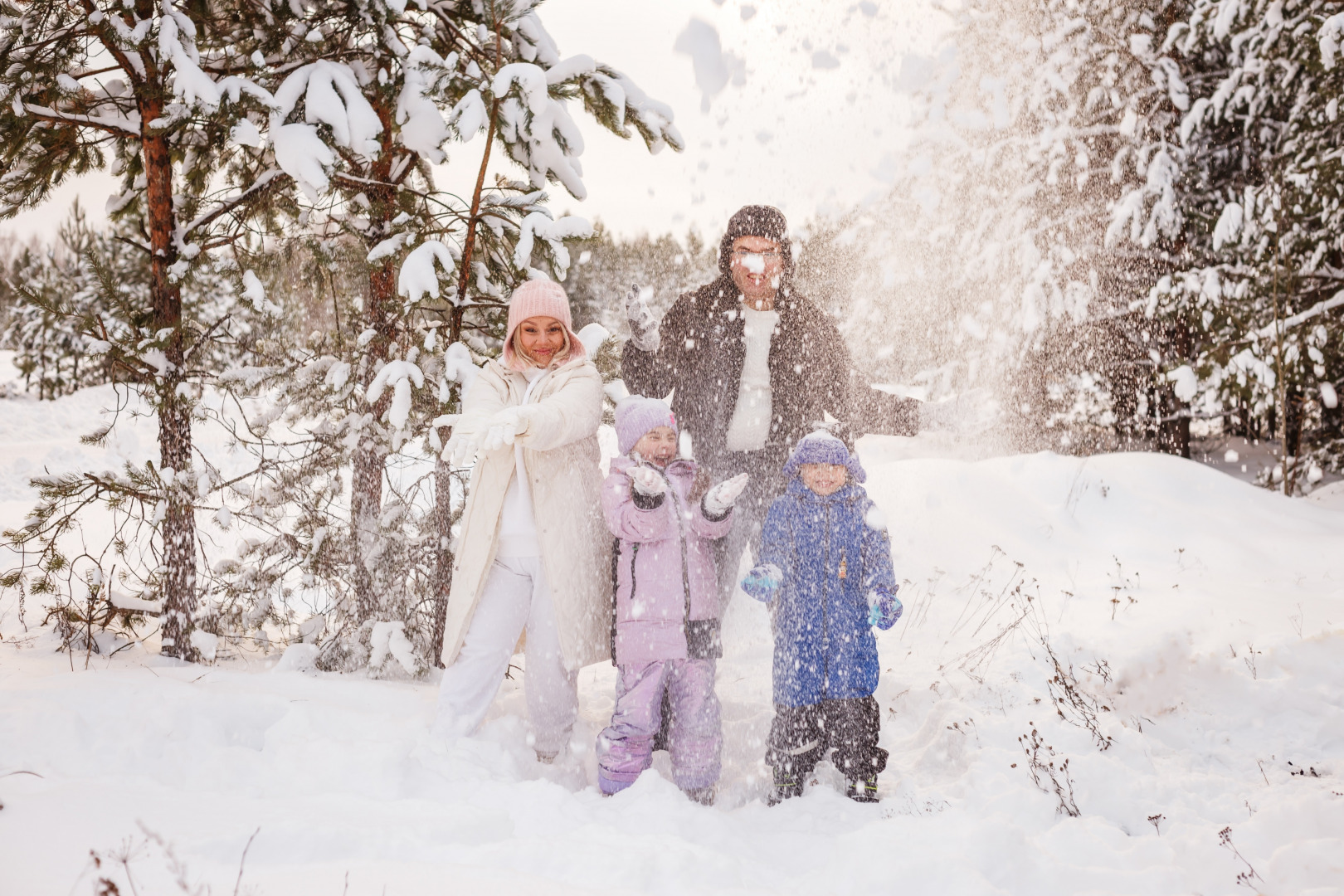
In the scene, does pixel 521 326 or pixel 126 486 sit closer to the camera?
pixel 521 326

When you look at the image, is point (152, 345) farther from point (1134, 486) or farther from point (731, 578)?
point (1134, 486)

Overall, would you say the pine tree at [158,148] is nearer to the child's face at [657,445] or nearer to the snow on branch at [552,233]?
the snow on branch at [552,233]

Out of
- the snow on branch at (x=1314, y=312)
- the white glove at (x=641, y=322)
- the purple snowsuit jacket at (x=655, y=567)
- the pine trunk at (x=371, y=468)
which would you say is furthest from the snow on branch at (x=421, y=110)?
the snow on branch at (x=1314, y=312)

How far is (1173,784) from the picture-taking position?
3266mm

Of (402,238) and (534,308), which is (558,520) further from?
(402,238)

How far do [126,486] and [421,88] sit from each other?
286 cm

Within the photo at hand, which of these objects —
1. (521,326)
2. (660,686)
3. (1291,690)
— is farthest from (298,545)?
(1291,690)

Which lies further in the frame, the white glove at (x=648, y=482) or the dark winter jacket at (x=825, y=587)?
the dark winter jacket at (x=825, y=587)

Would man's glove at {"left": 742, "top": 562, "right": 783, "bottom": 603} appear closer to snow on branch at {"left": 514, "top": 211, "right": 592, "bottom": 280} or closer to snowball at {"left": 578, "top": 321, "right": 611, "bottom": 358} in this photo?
snowball at {"left": 578, "top": 321, "right": 611, "bottom": 358}

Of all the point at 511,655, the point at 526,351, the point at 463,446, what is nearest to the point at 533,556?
the point at 511,655

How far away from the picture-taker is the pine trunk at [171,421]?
4359 millimetres

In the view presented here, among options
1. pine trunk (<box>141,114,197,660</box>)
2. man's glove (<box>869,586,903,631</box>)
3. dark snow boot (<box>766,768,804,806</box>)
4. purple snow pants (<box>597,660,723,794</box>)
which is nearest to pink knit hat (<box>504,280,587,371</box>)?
purple snow pants (<box>597,660,723,794</box>)

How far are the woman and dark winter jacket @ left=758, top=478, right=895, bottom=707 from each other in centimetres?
88

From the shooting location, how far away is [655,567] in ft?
11.2
